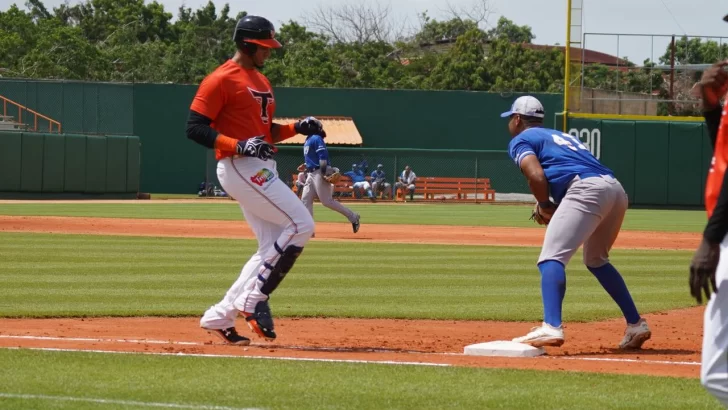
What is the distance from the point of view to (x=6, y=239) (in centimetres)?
1688

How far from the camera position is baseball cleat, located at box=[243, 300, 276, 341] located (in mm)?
7129

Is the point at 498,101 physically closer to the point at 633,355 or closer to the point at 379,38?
the point at 379,38

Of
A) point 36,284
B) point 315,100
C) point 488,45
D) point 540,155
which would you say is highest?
point 488,45

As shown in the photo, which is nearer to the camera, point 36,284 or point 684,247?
point 36,284

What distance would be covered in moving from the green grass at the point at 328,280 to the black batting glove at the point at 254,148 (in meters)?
2.64

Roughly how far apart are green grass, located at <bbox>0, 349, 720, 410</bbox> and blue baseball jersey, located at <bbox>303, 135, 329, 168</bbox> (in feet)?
38.1

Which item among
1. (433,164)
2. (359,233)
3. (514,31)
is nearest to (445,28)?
(514,31)

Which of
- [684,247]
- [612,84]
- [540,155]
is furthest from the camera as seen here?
[612,84]

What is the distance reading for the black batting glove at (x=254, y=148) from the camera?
6805 mm

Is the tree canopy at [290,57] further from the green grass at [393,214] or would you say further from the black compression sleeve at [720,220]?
the black compression sleeve at [720,220]

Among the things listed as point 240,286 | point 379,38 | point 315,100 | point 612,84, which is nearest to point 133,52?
point 379,38

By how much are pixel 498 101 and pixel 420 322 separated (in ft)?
112

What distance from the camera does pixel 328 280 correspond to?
11.9 meters

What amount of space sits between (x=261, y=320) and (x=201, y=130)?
4.26 ft
